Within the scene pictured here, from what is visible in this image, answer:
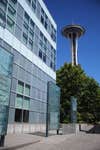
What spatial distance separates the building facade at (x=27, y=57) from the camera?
73.6 feet

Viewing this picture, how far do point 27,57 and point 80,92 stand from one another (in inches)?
894

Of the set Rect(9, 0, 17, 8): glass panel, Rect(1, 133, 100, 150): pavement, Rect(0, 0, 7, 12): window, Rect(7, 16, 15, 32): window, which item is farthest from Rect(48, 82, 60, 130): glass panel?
Rect(9, 0, 17, 8): glass panel

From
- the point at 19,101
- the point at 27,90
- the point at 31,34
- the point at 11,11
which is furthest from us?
the point at 31,34

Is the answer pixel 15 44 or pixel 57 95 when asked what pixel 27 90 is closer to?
pixel 57 95

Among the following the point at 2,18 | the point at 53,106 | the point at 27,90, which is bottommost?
the point at 53,106

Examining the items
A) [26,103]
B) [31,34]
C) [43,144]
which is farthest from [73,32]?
[43,144]

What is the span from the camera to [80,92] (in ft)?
154

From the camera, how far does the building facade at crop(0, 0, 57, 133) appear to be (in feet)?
73.6

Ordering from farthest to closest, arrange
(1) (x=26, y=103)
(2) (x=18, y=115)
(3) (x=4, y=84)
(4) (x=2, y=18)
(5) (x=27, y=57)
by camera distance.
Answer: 1. (5) (x=27, y=57)
2. (1) (x=26, y=103)
3. (2) (x=18, y=115)
4. (4) (x=2, y=18)
5. (3) (x=4, y=84)

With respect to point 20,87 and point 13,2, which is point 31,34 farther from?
point 20,87

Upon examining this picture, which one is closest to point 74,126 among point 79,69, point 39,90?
point 39,90

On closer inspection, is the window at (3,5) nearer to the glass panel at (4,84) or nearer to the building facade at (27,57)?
the building facade at (27,57)

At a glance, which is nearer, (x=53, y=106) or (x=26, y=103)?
(x=53, y=106)

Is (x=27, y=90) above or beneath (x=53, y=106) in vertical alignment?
above
